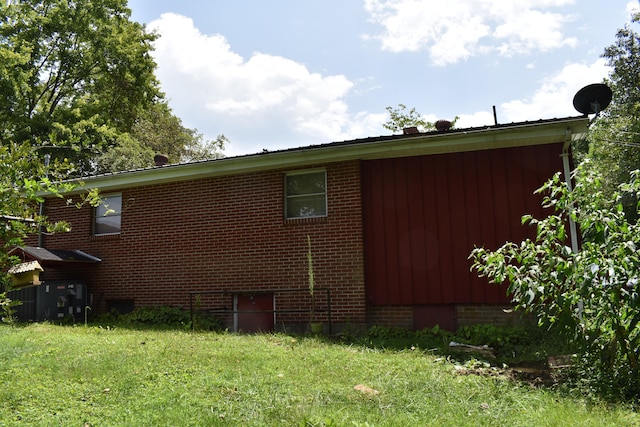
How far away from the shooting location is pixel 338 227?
8734 millimetres

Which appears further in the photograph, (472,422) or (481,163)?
(481,163)

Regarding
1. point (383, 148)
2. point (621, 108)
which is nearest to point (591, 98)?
point (383, 148)

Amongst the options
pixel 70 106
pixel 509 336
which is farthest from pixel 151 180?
pixel 70 106

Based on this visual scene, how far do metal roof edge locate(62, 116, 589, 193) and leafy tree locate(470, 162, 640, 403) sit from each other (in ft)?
9.64

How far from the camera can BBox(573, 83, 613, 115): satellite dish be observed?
25.4 feet

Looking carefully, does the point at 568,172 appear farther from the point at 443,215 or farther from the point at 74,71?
the point at 74,71

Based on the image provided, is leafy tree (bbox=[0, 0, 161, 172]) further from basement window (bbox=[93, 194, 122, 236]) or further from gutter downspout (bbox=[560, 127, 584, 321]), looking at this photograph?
gutter downspout (bbox=[560, 127, 584, 321])

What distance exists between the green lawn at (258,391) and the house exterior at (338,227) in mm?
2243

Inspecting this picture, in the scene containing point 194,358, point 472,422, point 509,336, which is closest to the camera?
point 472,422

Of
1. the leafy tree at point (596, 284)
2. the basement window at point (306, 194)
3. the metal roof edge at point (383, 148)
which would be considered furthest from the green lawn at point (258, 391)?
the basement window at point (306, 194)

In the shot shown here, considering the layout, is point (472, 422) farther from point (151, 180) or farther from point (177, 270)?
point (151, 180)

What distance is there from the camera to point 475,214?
26.6ft

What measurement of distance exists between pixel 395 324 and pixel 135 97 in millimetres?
24070

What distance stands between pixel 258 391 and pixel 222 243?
Result: 568 cm
